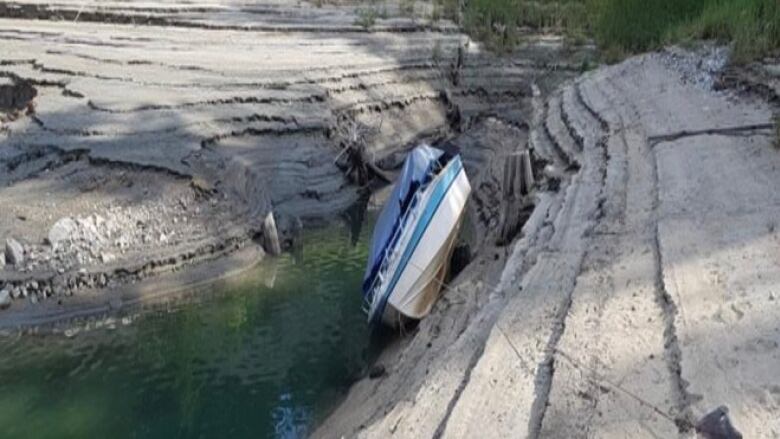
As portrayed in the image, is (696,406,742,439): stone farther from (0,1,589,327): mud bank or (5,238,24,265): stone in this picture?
(5,238,24,265): stone

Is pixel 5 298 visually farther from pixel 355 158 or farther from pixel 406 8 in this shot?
pixel 406 8

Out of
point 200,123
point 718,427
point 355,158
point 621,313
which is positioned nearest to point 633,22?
point 355,158

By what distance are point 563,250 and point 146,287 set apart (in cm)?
429

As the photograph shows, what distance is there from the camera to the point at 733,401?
3404mm

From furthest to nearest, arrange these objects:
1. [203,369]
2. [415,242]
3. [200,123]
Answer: [200,123] < [415,242] < [203,369]

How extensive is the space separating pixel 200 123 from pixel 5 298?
3585mm

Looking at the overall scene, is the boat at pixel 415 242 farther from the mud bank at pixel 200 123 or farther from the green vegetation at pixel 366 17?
the green vegetation at pixel 366 17

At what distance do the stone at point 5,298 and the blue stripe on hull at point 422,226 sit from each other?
3081 mm

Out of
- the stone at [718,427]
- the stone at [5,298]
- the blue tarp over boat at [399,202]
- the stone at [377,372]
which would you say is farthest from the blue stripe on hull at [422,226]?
the stone at [718,427]

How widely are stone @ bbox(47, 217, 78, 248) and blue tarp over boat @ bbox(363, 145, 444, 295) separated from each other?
274cm

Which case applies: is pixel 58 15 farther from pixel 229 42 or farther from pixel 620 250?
pixel 620 250

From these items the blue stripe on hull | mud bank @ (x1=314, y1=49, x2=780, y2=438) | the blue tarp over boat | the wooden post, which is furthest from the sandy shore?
the blue tarp over boat

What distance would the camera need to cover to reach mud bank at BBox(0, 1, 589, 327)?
8.54 metres

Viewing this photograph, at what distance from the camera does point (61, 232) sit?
8.32 meters
